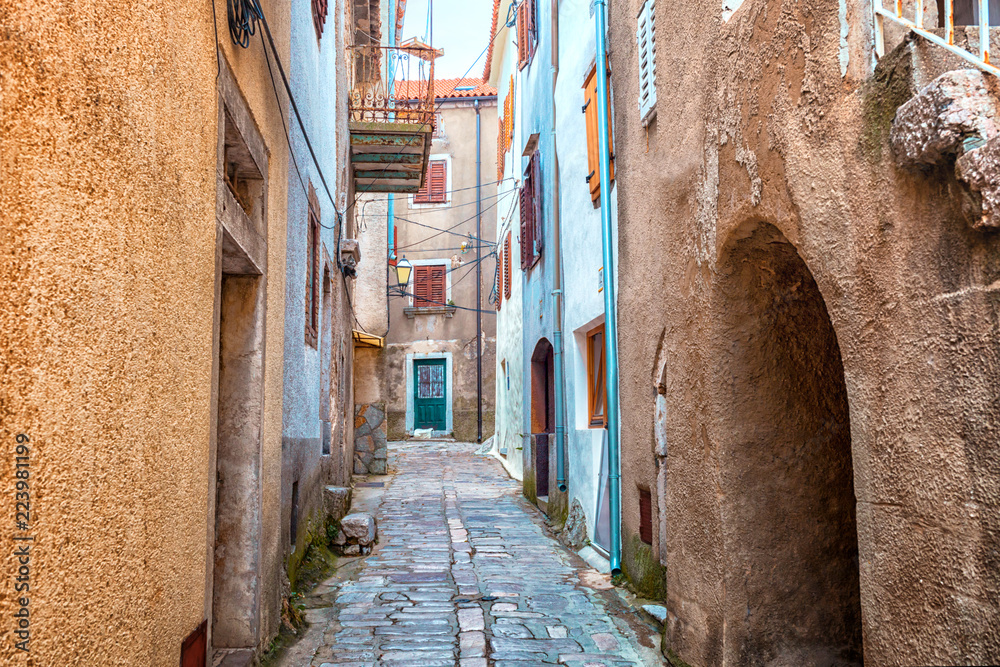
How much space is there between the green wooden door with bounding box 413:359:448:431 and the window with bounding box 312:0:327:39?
16.5 metres

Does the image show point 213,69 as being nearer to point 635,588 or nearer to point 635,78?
point 635,78

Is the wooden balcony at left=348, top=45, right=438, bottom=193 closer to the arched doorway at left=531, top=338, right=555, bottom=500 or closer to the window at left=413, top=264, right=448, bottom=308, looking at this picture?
the arched doorway at left=531, top=338, right=555, bottom=500

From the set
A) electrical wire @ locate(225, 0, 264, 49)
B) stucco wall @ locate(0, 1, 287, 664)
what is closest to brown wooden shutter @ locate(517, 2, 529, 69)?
electrical wire @ locate(225, 0, 264, 49)

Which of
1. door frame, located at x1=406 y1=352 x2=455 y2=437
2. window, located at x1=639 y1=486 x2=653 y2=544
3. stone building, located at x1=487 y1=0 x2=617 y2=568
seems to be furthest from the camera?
door frame, located at x1=406 y1=352 x2=455 y2=437

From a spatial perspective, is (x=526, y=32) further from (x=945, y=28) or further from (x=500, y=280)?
(x=945, y=28)

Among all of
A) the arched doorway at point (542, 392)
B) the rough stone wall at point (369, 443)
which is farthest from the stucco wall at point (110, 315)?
the rough stone wall at point (369, 443)

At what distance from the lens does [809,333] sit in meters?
4.27

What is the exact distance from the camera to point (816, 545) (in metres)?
4.25

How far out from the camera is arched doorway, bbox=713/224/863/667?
4.18 meters

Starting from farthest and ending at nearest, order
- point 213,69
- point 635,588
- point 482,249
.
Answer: point 482,249 < point 635,588 < point 213,69

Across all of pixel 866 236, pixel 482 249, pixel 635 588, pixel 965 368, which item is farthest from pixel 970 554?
pixel 482 249

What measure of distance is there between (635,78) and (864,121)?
384cm

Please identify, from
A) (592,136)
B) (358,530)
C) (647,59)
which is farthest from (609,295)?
(358,530)

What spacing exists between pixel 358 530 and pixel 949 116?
7.10 metres
